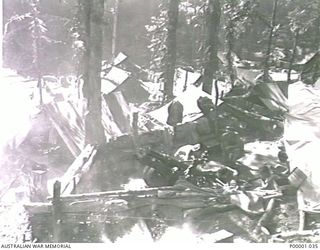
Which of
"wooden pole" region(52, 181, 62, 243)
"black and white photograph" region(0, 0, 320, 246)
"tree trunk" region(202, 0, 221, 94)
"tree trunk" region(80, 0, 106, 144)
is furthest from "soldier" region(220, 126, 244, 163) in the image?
"wooden pole" region(52, 181, 62, 243)

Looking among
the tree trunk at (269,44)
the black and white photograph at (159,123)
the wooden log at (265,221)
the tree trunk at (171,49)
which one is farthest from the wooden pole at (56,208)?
the tree trunk at (269,44)

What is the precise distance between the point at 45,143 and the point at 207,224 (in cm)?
85

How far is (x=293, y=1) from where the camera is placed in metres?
2.41

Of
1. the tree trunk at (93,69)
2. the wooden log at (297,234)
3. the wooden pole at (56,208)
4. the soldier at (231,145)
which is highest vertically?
Result: the tree trunk at (93,69)

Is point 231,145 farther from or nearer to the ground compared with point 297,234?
farther from the ground

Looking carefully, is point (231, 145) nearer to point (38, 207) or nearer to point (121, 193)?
point (121, 193)

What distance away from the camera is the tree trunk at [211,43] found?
7.81 ft

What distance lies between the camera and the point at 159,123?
7.82ft

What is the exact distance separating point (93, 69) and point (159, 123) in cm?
40

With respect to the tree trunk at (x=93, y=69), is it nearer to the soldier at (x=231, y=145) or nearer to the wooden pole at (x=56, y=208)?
the wooden pole at (x=56, y=208)

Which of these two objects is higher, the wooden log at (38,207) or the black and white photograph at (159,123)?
the black and white photograph at (159,123)

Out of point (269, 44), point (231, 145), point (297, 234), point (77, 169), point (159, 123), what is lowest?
point (297, 234)

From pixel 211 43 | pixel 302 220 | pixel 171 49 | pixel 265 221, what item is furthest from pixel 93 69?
pixel 302 220

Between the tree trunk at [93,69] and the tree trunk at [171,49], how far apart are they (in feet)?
1.04
